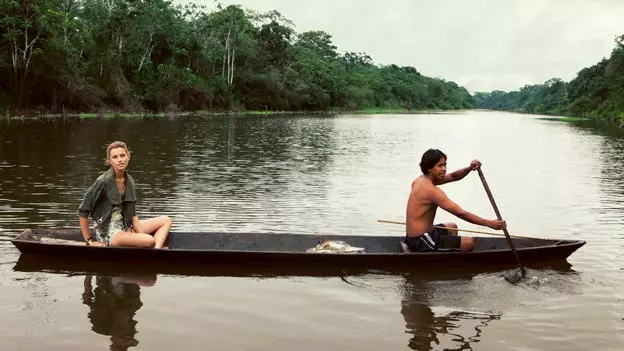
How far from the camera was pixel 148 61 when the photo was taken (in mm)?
55031

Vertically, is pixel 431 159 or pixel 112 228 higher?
pixel 431 159

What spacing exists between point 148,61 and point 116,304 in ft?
171

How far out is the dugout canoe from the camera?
6.94m

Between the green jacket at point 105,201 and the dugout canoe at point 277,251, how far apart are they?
37 centimetres

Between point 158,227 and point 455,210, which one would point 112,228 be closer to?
point 158,227

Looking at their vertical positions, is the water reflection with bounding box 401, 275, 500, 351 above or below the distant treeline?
below

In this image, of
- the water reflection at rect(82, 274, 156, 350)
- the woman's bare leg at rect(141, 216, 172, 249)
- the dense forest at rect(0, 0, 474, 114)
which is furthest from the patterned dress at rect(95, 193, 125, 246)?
the dense forest at rect(0, 0, 474, 114)

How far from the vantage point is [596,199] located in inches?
512

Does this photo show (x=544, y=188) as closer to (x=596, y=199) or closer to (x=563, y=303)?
(x=596, y=199)

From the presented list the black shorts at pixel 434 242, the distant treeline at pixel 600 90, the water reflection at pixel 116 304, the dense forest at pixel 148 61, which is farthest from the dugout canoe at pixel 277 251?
the distant treeline at pixel 600 90

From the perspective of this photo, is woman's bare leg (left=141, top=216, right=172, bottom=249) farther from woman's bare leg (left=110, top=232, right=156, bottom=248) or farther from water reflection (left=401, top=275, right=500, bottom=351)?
water reflection (left=401, top=275, right=500, bottom=351)

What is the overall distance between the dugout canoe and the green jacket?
0.37m

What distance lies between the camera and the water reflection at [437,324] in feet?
16.7

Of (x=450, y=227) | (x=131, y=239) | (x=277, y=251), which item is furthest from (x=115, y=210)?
(x=450, y=227)
